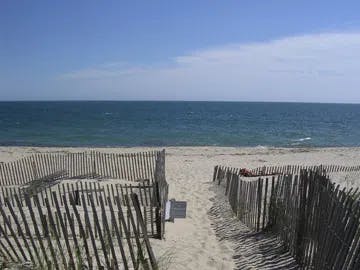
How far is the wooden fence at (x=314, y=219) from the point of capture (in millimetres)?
5441

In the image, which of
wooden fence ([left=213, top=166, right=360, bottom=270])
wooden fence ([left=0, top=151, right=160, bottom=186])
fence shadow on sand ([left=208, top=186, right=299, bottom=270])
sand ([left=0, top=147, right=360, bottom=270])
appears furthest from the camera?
wooden fence ([left=0, top=151, right=160, bottom=186])

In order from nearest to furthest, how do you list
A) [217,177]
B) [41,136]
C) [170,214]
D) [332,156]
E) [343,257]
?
[343,257] → [170,214] → [217,177] → [332,156] → [41,136]

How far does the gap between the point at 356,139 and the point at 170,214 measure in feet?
160

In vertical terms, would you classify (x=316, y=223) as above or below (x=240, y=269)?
above

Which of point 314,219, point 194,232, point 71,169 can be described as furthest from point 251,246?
point 71,169

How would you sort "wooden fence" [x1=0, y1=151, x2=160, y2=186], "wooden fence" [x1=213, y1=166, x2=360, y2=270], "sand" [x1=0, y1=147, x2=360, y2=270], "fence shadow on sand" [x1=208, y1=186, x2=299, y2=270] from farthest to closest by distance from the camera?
1. "wooden fence" [x1=0, y1=151, x2=160, y2=186]
2. "sand" [x1=0, y1=147, x2=360, y2=270]
3. "fence shadow on sand" [x1=208, y1=186, x2=299, y2=270]
4. "wooden fence" [x1=213, y1=166, x2=360, y2=270]

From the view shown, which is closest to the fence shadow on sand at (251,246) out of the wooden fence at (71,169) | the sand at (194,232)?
the sand at (194,232)

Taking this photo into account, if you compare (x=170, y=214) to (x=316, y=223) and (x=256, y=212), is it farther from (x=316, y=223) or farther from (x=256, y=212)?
(x=316, y=223)

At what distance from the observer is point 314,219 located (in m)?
6.70

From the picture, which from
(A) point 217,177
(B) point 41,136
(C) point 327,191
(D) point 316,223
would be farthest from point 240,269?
(B) point 41,136

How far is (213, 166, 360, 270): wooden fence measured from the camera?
5441 millimetres

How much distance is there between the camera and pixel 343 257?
546 centimetres

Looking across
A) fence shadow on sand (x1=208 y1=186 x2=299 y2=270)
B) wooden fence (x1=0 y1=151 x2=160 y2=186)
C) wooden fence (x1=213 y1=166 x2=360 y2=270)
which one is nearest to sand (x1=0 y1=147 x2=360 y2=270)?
fence shadow on sand (x1=208 y1=186 x2=299 y2=270)

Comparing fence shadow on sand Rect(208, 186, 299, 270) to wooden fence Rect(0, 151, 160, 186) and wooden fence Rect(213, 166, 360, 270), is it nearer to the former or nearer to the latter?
wooden fence Rect(213, 166, 360, 270)
